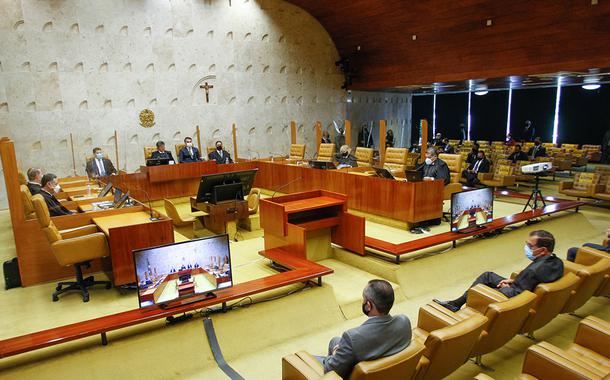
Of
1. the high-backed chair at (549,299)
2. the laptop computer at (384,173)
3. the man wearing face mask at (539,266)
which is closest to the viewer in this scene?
the high-backed chair at (549,299)

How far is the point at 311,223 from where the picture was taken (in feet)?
16.3

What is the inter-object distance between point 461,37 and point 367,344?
10432 millimetres

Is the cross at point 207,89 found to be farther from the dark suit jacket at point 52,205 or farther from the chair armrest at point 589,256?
the chair armrest at point 589,256

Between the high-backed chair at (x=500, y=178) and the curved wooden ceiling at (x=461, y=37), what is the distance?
2428mm

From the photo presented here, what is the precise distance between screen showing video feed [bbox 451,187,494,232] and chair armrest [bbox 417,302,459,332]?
7.14ft

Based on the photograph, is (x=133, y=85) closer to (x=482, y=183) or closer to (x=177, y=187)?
(x=177, y=187)

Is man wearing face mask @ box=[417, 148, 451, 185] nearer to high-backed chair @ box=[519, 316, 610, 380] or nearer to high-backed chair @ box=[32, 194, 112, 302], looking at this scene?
high-backed chair @ box=[519, 316, 610, 380]

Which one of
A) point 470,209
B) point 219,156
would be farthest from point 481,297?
point 219,156

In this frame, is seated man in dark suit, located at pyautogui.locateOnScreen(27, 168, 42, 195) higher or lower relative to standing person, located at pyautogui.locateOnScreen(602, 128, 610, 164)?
higher

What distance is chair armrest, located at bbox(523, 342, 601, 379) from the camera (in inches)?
82.5

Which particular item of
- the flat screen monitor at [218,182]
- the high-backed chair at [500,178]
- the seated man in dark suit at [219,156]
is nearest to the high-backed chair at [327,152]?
the seated man in dark suit at [219,156]

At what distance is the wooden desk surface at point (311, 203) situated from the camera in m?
4.78

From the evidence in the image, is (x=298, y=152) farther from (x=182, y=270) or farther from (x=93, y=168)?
(x=182, y=270)

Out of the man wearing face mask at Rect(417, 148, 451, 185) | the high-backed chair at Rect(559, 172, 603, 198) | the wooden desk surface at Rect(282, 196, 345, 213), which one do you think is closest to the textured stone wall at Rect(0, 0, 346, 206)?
the man wearing face mask at Rect(417, 148, 451, 185)
